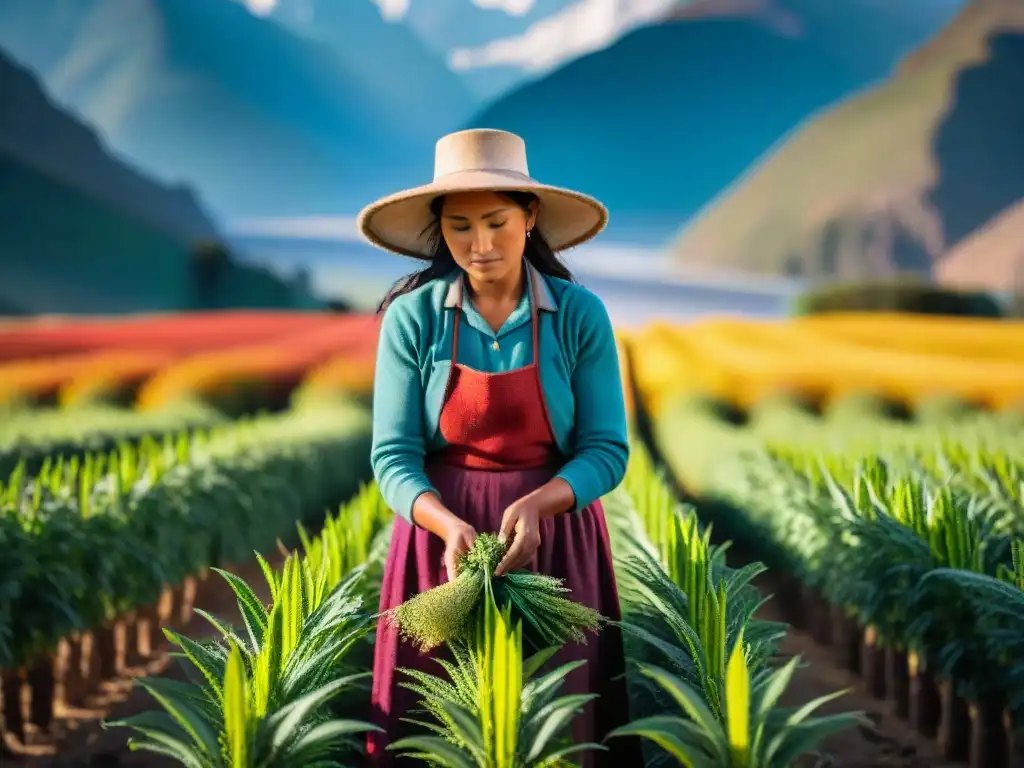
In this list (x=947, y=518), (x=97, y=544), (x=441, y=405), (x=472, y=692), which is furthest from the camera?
(x=97, y=544)

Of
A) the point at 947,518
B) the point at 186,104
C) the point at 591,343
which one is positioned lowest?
the point at 947,518

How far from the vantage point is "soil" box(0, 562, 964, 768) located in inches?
141

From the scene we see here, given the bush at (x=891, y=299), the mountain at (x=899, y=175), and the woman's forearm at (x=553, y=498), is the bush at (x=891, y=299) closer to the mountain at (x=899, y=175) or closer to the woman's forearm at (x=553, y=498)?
the mountain at (x=899, y=175)

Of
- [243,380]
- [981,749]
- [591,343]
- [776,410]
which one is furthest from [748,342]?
[591,343]

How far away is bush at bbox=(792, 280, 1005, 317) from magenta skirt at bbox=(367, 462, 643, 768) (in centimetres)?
1637

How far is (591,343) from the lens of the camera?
2070 mm

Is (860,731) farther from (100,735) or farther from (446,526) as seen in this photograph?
(100,735)

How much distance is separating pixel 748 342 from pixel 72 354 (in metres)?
8.80

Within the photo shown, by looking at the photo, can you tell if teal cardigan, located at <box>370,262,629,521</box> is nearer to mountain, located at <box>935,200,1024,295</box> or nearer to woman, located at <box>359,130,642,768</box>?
woman, located at <box>359,130,642,768</box>

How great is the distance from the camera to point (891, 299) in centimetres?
1780

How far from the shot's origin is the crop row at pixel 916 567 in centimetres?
296

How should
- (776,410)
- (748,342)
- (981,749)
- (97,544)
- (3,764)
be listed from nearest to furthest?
(981,749) < (3,764) < (97,544) < (776,410) < (748,342)

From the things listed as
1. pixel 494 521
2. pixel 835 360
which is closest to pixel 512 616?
pixel 494 521

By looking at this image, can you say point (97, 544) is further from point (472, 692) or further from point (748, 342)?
point (748, 342)
